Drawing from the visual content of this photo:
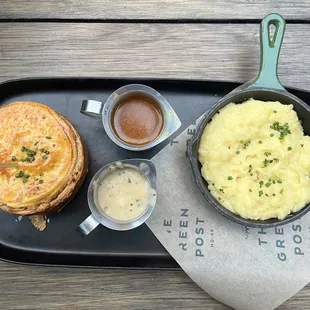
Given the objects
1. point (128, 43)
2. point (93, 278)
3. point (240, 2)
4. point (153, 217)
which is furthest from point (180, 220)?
point (240, 2)

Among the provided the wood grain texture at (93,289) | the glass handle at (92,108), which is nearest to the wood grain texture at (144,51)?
the glass handle at (92,108)

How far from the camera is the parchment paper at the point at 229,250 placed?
1.61 m

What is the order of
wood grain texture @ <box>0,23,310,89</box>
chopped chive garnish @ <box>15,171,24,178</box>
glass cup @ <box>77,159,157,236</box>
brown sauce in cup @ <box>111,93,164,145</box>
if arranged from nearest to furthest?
chopped chive garnish @ <box>15,171,24,178</box> < glass cup @ <box>77,159,157,236</box> < brown sauce in cup @ <box>111,93,164,145</box> < wood grain texture @ <box>0,23,310,89</box>

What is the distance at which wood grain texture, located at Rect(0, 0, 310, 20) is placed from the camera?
1.90 m

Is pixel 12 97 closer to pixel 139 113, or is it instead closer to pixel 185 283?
pixel 139 113

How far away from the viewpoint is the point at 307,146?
157 centimetres

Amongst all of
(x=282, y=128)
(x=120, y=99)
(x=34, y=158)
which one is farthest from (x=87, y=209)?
(x=282, y=128)

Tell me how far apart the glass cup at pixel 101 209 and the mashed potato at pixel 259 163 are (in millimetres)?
222

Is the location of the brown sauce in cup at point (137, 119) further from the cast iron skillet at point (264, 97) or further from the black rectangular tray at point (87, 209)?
the cast iron skillet at point (264, 97)

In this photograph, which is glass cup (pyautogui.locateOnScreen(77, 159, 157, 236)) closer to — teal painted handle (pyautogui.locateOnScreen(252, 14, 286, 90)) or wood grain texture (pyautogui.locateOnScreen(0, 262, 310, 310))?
wood grain texture (pyautogui.locateOnScreen(0, 262, 310, 310))

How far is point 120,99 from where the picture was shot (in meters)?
1.73

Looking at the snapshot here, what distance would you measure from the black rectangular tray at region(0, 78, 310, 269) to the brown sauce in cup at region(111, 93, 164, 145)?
0.06 m

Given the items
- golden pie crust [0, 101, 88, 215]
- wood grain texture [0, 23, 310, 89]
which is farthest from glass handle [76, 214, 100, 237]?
wood grain texture [0, 23, 310, 89]

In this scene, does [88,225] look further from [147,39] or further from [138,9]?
[138,9]
